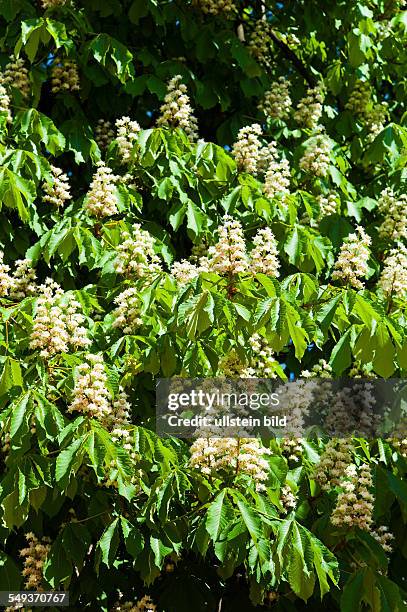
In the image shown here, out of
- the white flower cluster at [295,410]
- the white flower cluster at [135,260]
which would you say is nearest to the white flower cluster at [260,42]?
the white flower cluster at [135,260]

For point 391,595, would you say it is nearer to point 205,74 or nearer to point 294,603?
point 294,603

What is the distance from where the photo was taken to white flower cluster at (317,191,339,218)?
544cm

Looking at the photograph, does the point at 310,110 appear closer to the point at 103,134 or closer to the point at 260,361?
the point at 103,134

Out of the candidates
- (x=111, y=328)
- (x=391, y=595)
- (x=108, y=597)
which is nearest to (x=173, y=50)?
(x=111, y=328)

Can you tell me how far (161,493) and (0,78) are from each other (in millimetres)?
2682

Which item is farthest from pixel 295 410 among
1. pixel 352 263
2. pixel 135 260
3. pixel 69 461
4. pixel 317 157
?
pixel 317 157

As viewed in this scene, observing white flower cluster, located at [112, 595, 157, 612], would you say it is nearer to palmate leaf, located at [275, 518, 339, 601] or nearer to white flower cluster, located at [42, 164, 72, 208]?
palmate leaf, located at [275, 518, 339, 601]

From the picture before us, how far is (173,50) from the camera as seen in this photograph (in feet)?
19.7

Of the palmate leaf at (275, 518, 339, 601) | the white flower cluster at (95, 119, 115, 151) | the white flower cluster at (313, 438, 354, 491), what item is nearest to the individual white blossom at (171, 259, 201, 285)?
the white flower cluster at (313, 438, 354, 491)

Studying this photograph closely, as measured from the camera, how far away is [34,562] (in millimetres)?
4035

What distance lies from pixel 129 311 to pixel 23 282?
82cm

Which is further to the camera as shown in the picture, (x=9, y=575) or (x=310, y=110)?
(x=310, y=110)

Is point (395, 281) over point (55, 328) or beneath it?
over

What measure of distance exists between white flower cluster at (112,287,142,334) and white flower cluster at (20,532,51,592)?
2.84ft
